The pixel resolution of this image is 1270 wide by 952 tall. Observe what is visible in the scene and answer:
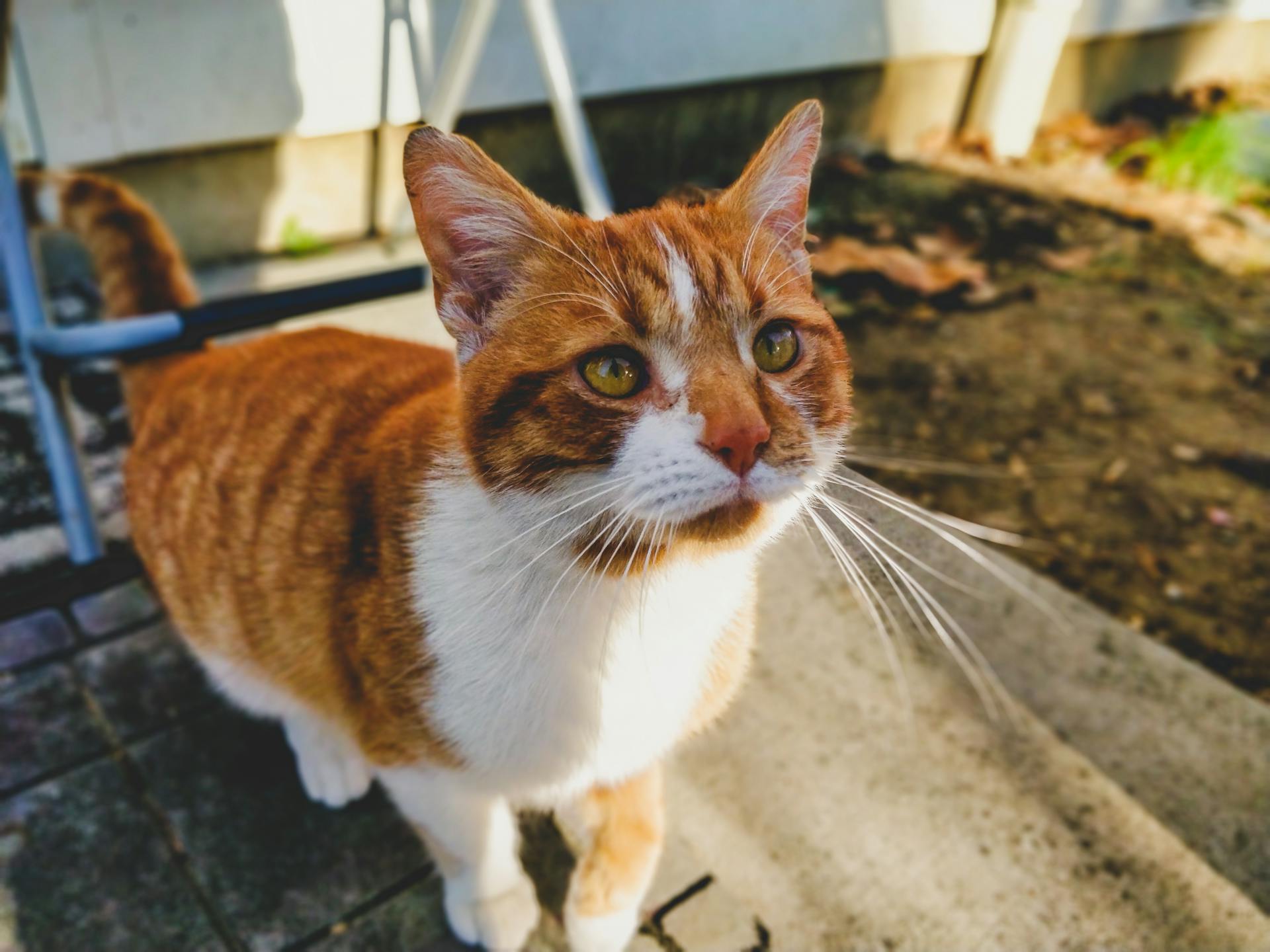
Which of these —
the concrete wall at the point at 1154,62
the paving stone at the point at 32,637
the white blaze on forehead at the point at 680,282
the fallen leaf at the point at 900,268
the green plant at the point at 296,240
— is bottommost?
the paving stone at the point at 32,637

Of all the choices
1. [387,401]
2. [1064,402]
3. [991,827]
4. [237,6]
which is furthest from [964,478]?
[237,6]

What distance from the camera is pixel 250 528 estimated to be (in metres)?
1.52

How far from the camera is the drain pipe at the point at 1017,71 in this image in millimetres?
4766

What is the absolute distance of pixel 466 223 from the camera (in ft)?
3.65

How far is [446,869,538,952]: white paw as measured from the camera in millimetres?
1373

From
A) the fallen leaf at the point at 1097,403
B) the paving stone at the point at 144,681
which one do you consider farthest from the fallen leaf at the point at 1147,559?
the paving stone at the point at 144,681

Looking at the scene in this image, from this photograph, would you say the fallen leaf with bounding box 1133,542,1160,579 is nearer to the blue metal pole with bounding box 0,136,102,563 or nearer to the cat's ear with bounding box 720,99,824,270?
the cat's ear with bounding box 720,99,824,270

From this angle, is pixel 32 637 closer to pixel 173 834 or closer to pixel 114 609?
pixel 114 609

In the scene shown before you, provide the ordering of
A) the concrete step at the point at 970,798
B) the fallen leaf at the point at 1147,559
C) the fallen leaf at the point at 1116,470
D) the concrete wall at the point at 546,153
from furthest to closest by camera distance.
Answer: the concrete wall at the point at 546,153, the fallen leaf at the point at 1116,470, the fallen leaf at the point at 1147,559, the concrete step at the point at 970,798

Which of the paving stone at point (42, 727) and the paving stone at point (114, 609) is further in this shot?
the paving stone at point (114, 609)

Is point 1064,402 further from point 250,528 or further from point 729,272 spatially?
point 250,528

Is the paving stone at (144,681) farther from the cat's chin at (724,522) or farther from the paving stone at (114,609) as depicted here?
the cat's chin at (724,522)

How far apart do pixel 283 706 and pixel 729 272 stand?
1.13 meters

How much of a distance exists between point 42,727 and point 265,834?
0.52m
